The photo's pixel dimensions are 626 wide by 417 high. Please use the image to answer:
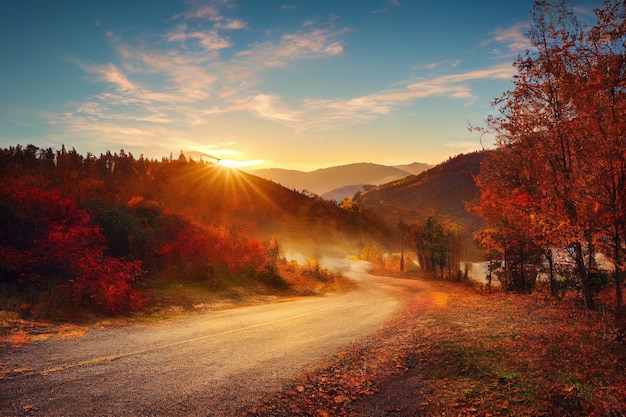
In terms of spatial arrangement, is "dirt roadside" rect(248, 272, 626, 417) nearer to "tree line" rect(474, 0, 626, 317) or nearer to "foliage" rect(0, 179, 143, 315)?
"tree line" rect(474, 0, 626, 317)

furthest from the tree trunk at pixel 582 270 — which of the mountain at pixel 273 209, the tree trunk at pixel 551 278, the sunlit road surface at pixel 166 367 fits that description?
the mountain at pixel 273 209

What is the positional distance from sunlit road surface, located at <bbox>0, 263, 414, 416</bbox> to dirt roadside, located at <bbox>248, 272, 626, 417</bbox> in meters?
0.87

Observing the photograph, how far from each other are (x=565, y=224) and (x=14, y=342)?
1763 cm

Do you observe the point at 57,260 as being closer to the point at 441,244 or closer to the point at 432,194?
the point at 441,244

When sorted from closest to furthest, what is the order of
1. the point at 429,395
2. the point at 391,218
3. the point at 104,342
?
the point at 429,395, the point at 104,342, the point at 391,218

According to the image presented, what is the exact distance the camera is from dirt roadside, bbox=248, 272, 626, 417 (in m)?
7.24

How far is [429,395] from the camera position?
26.2 feet

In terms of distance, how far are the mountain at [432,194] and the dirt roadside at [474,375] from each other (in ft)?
394

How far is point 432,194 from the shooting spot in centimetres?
15600

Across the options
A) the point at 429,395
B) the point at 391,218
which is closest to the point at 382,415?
the point at 429,395

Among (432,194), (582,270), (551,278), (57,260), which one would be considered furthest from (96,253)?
(432,194)

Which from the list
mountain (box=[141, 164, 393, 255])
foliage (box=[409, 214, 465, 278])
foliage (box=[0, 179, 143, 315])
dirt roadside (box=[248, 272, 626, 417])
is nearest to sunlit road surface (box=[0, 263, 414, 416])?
dirt roadside (box=[248, 272, 626, 417])

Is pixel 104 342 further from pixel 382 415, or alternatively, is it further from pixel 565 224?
pixel 565 224

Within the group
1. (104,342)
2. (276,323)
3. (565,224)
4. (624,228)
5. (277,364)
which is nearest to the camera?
(277,364)
